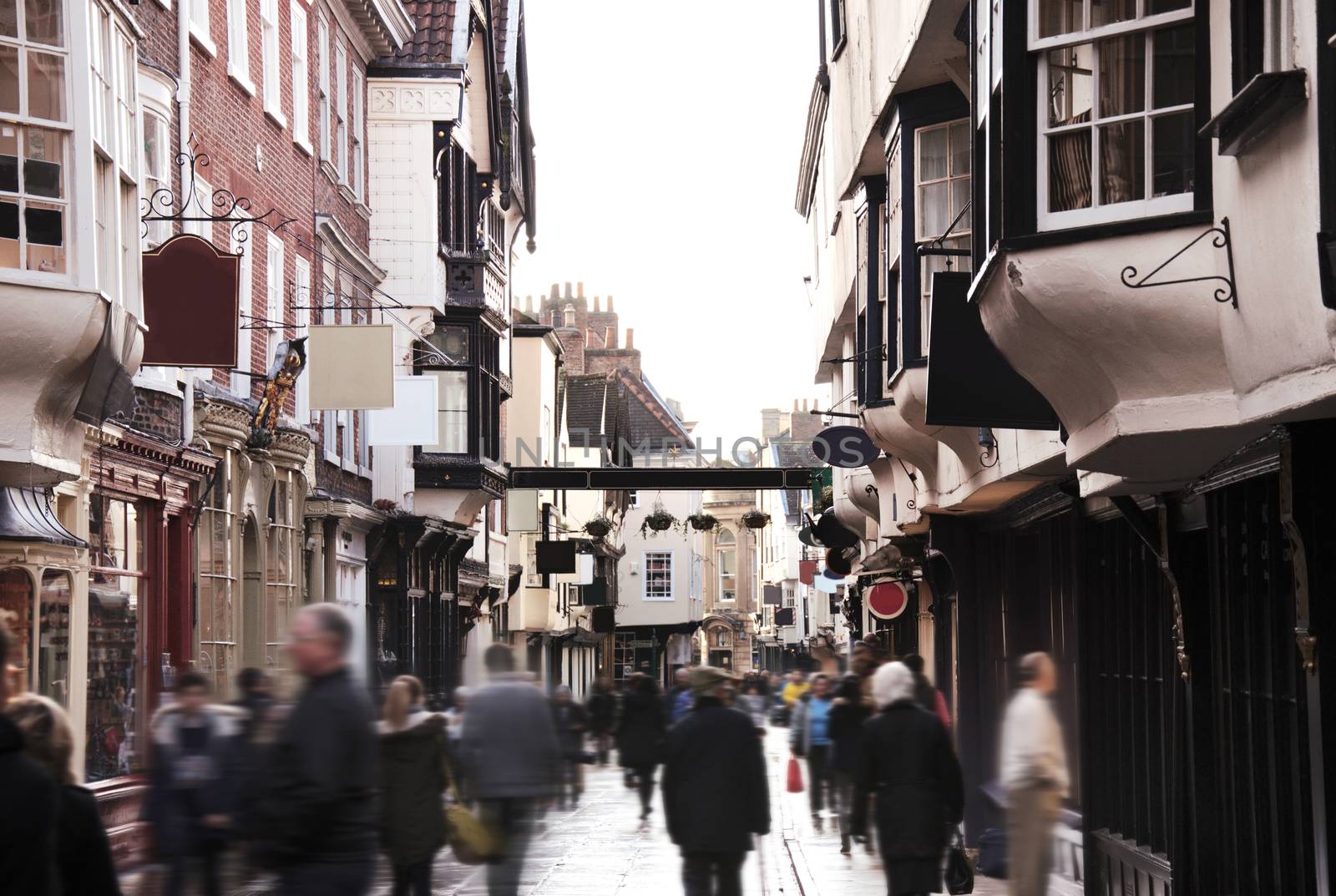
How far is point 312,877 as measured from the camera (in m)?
7.63

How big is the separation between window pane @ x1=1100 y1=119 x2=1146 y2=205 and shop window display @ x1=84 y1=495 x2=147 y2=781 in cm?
1086

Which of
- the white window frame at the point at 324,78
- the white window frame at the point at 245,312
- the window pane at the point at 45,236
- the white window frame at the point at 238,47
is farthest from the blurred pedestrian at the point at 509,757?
the white window frame at the point at 324,78

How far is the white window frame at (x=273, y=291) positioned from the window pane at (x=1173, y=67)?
1601cm

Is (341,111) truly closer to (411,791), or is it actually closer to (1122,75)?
(411,791)

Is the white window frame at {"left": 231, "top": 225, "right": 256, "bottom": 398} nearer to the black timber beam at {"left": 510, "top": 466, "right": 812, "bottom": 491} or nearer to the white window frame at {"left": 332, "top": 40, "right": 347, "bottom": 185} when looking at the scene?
the white window frame at {"left": 332, "top": 40, "right": 347, "bottom": 185}

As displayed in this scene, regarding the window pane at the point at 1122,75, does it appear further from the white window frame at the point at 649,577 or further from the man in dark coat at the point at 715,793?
the white window frame at the point at 649,577

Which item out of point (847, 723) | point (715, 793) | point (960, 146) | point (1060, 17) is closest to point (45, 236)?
point (715, 793)

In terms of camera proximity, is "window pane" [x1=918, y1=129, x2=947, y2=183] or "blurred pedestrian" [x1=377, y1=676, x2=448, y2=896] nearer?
"blurred pedestrian" [x1=377, y1=676, x2=448, y2=896]

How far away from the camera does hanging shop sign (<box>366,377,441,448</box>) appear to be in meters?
25.0

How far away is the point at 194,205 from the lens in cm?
2092

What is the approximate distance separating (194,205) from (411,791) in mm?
10609

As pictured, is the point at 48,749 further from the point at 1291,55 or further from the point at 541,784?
the point at 541,784

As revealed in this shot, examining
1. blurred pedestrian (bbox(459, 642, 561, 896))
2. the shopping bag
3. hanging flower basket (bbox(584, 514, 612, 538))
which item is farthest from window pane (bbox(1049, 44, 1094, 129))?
hanging flower basket (bbox(584, 514, 612, 538))

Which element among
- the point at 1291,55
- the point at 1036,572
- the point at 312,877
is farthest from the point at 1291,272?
the point at 1036,572
